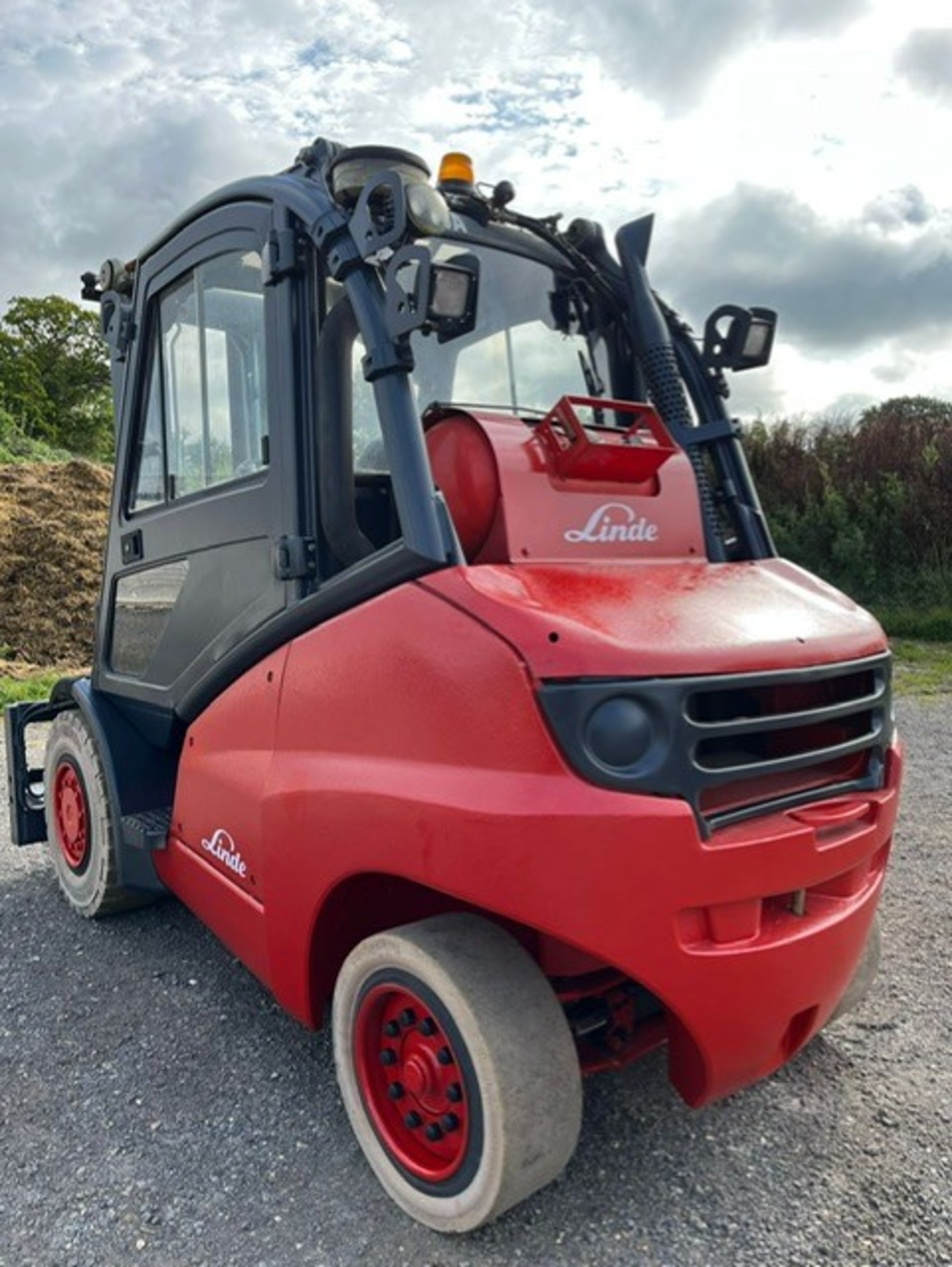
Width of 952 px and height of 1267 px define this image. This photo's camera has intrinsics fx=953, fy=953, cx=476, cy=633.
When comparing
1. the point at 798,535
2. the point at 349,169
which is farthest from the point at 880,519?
the point at 349,169

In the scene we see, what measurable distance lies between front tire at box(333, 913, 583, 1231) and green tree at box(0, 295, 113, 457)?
85.9ft

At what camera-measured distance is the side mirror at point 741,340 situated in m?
3.14

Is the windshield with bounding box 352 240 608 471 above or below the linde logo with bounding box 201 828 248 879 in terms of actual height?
above

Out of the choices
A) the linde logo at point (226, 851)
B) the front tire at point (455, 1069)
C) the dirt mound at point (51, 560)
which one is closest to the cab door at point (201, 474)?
the linde logo at point (226, 851)

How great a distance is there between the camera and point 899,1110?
256 centimetres

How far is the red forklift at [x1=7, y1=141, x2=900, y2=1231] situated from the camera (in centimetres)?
194

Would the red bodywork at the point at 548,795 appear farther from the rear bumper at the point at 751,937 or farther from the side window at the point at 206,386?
the side window at the point at 206,386

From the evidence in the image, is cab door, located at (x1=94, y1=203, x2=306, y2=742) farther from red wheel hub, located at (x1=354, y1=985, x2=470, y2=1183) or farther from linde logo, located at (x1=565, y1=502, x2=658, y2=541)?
red wheel hub, located at (x1=354, y1=985, x2=470, y2=1183)

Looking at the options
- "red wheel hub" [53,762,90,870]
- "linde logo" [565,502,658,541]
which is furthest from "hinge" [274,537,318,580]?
"red wheel hub" [53,762,90,870]

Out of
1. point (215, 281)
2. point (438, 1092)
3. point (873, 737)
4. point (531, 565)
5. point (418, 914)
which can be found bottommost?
point (438, 1092)

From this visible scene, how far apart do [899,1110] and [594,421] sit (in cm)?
216

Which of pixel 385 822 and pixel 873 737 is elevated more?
pixel 873 737

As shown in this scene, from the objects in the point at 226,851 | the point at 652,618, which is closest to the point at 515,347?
the point at 652,618

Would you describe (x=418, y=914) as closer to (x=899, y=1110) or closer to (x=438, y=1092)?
(x=438, y=1092)
